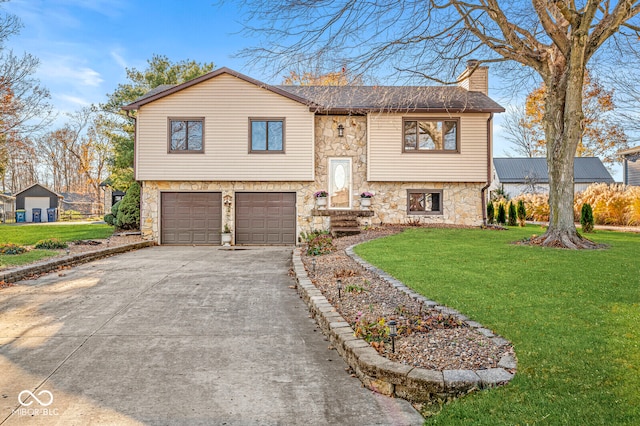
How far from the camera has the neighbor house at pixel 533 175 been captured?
32.1 meters

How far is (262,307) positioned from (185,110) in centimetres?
1172

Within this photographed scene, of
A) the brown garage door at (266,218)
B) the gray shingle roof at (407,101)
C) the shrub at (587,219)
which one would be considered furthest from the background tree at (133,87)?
the shrub at (587,219)

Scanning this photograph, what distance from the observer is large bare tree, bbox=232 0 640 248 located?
28.8 feet

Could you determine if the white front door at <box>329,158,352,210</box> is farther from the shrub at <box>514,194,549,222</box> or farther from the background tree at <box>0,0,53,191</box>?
the shrub at <box>514,194,549,222</box>

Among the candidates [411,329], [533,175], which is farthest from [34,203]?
[411,329]

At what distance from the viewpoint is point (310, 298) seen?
19.8 feet

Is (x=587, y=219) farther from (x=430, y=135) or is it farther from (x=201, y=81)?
(x=201, y=81)

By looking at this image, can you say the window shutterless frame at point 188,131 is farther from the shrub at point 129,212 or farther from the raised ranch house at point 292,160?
the shrub at point 129,212

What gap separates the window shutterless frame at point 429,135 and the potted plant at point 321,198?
3.39 m

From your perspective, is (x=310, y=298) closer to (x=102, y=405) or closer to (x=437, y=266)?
(x=437, y=266)

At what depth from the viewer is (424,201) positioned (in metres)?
16.6

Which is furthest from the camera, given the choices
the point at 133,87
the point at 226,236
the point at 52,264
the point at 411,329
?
the point at 133,87

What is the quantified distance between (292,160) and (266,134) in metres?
1.39

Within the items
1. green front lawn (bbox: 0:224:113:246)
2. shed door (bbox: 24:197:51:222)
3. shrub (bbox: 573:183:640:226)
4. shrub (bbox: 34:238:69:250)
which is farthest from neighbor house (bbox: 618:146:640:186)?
shed door (bbox: 24:197:51:222)
